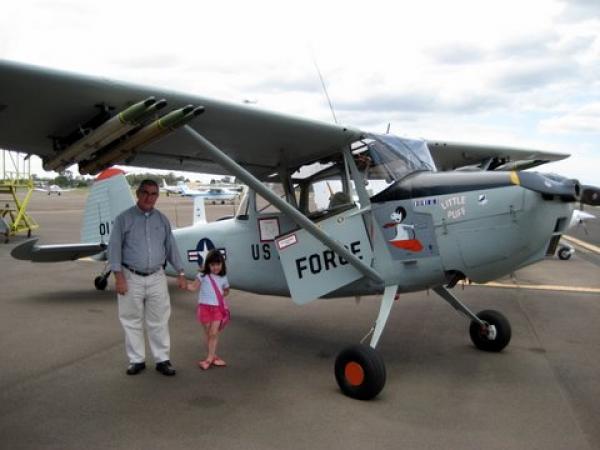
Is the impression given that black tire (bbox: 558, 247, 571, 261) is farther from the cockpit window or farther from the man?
the man

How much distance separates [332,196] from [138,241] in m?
1.89

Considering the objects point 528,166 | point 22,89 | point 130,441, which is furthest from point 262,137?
point 528,166

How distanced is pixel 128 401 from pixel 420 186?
2937 mm

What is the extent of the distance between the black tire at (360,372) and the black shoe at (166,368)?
1.49 meters

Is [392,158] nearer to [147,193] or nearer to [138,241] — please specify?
[147,193]

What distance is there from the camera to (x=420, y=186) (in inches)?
176

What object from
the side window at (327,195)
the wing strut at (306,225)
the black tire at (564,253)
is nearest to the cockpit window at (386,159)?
the side window at (327,195)

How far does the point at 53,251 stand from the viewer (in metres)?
7.60

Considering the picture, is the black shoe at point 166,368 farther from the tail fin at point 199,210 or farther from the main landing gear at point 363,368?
the tail fin at point 199,210

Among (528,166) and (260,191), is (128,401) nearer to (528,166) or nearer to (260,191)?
(260,191)

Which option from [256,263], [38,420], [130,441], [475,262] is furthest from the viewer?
[256,263]

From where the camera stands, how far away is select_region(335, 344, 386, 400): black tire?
163 inches

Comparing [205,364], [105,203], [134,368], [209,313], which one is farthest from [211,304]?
[105,203]

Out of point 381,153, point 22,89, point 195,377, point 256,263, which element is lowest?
point 195,377
